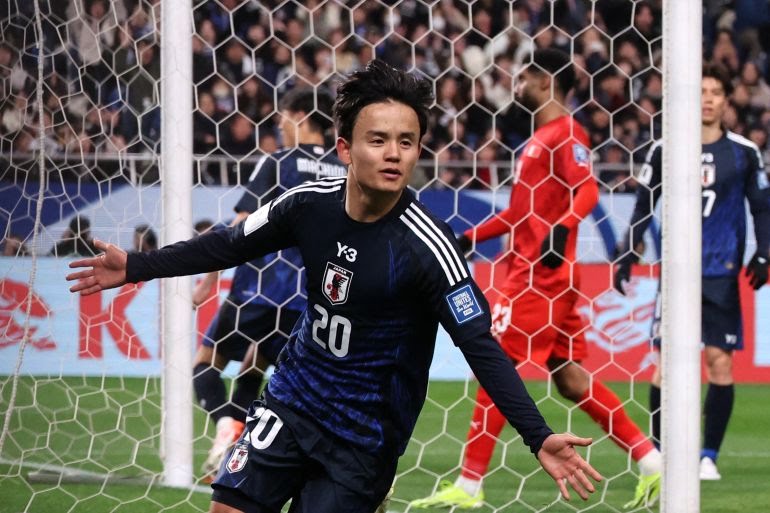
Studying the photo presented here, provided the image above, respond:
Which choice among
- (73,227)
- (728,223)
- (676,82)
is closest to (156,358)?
(73,227)

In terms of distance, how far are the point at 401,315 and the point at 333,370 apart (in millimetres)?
210

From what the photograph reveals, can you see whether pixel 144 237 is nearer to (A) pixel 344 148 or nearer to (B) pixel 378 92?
(A) pixel 344 148

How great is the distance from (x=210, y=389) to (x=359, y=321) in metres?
3.04

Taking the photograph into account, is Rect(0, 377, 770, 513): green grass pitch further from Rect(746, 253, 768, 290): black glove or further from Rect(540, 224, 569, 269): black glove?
Rect(746, 253, 768, 290): black glove

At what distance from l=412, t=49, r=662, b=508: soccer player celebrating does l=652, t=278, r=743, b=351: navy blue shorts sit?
24.4 inches

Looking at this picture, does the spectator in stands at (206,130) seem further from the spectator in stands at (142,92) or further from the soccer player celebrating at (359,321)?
the soccer player celebrating at (359,321)

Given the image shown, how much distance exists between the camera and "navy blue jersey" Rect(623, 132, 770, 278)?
19.6 ft

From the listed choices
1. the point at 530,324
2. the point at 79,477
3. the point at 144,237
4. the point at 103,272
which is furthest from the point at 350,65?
the point at 103,272

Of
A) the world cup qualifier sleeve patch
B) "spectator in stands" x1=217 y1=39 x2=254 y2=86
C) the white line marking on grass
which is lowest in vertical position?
the white line marking on grass

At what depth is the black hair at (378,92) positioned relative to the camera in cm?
304

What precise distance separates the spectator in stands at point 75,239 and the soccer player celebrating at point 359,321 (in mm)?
2304

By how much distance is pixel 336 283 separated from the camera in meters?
3.07

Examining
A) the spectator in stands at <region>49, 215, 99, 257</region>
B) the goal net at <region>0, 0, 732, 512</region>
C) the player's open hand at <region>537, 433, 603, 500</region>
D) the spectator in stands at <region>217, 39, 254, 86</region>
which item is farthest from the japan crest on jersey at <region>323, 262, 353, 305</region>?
the spectator in stands at <region>217, 39, 254, 86</region>

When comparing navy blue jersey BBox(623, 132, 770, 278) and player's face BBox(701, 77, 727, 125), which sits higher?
player's face BBox(701, 77, 727, 125)
